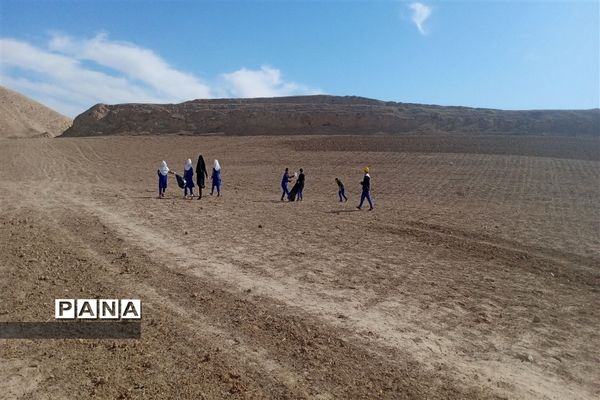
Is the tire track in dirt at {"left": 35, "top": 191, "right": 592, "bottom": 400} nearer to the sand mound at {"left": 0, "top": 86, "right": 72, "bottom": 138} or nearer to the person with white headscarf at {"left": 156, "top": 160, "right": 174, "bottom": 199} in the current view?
the person with white headscarf at {"left": 156, "top": 160, "right": 174, "bottom": 199}

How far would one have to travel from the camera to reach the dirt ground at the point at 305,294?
4961 mm

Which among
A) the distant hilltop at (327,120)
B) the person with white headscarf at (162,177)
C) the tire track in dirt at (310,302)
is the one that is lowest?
the tire track in dirt at (310,302)

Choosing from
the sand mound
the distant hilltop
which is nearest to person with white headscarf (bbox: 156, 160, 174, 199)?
the distant hilltop

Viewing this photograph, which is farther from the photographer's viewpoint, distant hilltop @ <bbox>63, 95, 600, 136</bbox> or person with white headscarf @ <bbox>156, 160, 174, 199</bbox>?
distant hilltop @ <bbox>63, 95, 600, 136</bbox>

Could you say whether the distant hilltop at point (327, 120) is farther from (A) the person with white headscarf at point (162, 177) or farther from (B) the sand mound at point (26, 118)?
(A) the person with white headscarf at point (162, 177)

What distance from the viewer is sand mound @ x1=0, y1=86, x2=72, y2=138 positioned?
264 feet

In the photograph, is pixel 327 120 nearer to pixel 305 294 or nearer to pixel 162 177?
pixel 162 177

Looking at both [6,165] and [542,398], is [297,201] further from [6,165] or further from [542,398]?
[6,165]

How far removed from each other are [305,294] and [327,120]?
55.7 meters

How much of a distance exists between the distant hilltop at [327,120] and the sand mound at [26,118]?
52.2 ft

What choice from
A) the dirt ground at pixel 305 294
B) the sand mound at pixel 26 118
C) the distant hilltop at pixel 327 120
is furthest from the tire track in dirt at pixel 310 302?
the sand mound at pixel 26 118

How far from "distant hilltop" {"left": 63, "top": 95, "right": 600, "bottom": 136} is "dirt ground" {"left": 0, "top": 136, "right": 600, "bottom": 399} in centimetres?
3886

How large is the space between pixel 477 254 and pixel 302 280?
4682mm

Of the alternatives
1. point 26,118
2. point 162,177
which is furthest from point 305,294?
point 26,118
